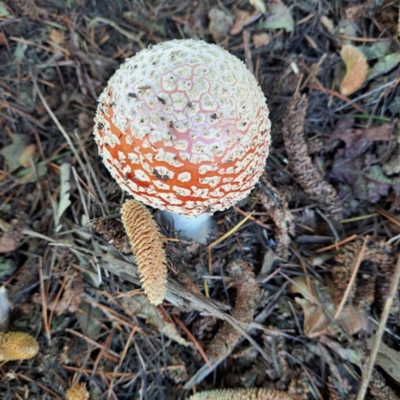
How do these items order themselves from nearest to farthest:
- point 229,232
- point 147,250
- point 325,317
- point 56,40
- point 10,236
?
1. point 147,250
2. point 325,317
3. point 10,236
4. point 229,232
5. point 56,40

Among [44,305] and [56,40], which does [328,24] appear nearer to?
[56,40]

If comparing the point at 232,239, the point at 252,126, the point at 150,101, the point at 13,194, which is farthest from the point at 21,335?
the point at 252,126

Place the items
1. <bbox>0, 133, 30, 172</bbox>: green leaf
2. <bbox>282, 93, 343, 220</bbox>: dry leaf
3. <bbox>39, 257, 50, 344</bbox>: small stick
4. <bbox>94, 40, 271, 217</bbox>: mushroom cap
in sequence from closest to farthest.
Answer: <bbox>94, 40, 271, 217</bbox>: mushroom cap < <bbox>39, 257, 50, 344</bbox>: small stick < <bbox>282, 93, 343, 220</bbox>: dry leaf < <bbox>0, 133, 30, 172</bbox>: green leaf

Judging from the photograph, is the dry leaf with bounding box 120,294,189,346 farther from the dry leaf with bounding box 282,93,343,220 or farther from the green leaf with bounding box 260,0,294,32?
the green leaf with bounding box 260,0,294,32

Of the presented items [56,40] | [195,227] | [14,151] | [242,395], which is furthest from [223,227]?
[56,40]

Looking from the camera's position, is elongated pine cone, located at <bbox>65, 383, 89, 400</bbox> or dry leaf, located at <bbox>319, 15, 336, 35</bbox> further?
dry leaf, located at <bbox>319, 15, 336, 35</bbox>

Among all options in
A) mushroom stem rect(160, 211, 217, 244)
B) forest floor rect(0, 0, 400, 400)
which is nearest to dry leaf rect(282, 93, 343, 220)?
forest floor rect(0, 0, 400, 400)
